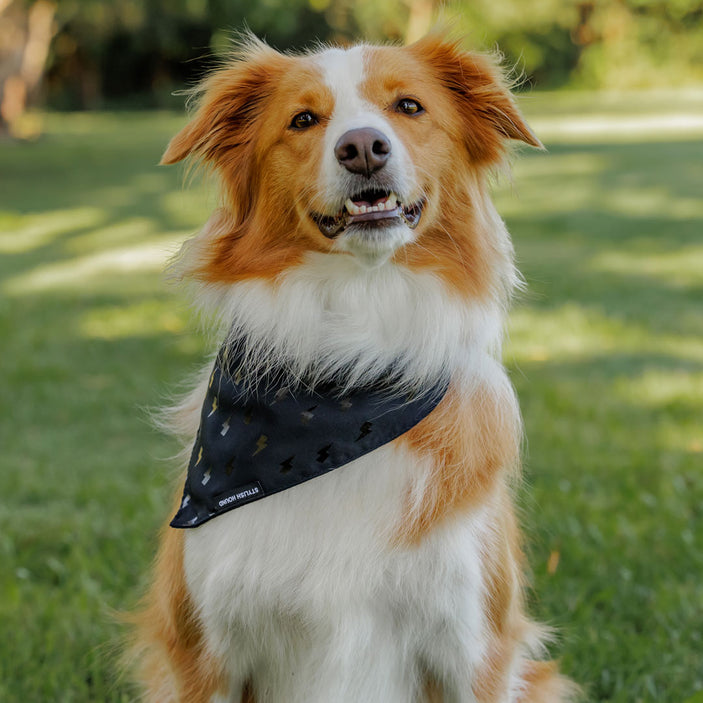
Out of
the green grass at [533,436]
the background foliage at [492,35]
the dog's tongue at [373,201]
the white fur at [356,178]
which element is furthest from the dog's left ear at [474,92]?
the background foliage at [492,35]

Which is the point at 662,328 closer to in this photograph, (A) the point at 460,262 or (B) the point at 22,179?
(A) the point at 460,262

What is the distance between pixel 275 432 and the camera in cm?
288

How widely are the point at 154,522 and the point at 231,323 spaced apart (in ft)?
6.86

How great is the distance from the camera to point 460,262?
9.70ft

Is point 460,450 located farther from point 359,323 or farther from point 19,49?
point 19,49

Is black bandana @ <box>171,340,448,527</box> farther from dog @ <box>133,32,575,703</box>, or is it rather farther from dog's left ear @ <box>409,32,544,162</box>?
dog's left ear @ <box>409,32,544,162</box>

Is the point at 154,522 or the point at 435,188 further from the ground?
the point at 435,188

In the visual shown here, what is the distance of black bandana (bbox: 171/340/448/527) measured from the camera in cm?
275

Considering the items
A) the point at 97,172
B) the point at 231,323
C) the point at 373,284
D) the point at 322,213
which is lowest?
the point at 97,172

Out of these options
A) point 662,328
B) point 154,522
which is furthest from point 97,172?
point 154,522

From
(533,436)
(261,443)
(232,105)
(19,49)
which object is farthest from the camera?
(19,49)

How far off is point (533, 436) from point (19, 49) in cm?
2006

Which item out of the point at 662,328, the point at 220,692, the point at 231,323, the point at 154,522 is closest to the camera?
the point at 220,692

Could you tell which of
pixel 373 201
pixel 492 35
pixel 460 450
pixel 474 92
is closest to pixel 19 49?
pixel 492 35
